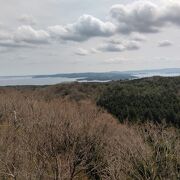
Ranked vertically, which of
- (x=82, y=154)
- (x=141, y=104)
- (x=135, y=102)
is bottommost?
(x=141, y=104)

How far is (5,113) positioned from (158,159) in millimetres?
30529

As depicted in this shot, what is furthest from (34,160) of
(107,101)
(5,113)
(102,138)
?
(107,101)

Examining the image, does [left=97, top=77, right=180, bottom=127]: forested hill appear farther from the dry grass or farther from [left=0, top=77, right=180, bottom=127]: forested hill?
the dry grass

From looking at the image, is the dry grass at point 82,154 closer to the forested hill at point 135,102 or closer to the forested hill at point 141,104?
the forested hill at point 135,102

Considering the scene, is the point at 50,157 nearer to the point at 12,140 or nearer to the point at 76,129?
the point at 12,140

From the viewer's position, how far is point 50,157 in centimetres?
2153

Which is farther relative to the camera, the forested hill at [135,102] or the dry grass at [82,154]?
the forested hill at [135,102]

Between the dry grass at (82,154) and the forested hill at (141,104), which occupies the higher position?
the dry grass at (82,154)

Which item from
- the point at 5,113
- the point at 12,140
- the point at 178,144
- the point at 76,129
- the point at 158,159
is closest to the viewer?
the point at 158,159

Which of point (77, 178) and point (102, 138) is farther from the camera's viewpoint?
point (102, 138)

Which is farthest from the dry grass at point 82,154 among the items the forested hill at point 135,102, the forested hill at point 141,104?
the forested hill at point 141,104

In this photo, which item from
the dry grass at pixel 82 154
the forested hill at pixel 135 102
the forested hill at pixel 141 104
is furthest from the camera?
the forested hill at pixel 141 104

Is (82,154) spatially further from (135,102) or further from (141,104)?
(135,102)

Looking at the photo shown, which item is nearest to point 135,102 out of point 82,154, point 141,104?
point 141,104
